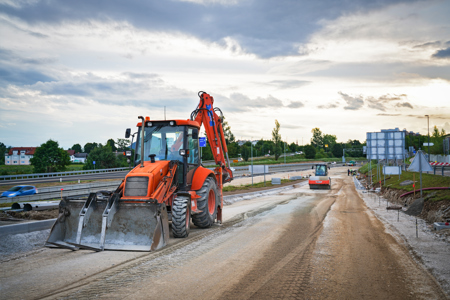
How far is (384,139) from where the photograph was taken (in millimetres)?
31797

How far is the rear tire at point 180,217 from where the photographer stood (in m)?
9.12

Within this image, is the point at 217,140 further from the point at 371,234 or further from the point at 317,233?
the point at 371,234

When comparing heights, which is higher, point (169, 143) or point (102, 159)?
point (169, 143)

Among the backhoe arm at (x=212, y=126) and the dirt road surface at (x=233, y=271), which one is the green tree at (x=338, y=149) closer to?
the backhoe arm at (x=212, y=126)

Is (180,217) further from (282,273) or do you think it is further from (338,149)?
(338,149)

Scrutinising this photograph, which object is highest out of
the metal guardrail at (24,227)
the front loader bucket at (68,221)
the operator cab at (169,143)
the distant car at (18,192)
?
the operator cab at (169,143)

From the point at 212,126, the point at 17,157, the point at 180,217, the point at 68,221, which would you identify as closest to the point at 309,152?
the point at 17,157

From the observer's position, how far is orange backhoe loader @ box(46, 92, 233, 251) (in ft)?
26.1

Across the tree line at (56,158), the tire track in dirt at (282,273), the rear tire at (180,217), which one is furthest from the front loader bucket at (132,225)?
the tree line at (56,158)

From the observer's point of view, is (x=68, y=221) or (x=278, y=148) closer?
(x=68, y=221)

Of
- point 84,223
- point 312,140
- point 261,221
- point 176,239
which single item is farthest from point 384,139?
point 312,140

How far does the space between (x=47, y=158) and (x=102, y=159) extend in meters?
9.55

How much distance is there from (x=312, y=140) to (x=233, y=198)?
512 ft

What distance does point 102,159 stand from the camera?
6738 cm
